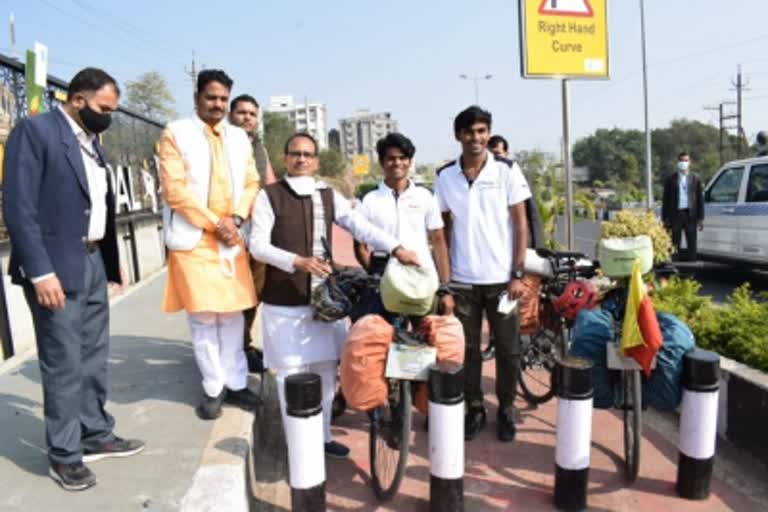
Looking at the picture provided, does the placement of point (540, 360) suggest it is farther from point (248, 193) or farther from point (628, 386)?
point (248, 193)

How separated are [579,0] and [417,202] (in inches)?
144

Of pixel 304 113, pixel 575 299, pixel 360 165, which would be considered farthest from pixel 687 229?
pixel 304 113

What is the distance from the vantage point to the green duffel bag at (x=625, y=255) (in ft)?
10.4

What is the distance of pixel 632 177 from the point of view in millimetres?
55312

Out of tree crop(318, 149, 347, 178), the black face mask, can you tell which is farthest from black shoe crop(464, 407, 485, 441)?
tree crop(318, 149, 347, 178)

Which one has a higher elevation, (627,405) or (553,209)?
(553,209)

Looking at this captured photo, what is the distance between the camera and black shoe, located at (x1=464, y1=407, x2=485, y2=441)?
394cm

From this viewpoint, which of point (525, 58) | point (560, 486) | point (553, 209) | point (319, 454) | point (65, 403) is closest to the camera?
point (65, 403)

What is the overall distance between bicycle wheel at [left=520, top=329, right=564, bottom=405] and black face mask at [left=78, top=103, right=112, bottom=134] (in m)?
3.07

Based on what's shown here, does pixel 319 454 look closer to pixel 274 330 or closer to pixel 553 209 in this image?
pixel 274 330

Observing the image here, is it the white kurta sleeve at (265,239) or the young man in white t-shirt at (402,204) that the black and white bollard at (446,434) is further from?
the white kurta sleeve at (265,239)

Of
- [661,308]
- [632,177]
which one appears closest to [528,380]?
[661,308]

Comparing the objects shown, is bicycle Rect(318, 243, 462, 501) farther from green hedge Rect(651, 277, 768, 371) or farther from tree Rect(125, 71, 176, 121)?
tree Rect(125, 71, 176, 121)

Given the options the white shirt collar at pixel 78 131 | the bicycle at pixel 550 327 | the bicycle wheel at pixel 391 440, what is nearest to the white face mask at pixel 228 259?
the white shirt collar at pixel 78 131
